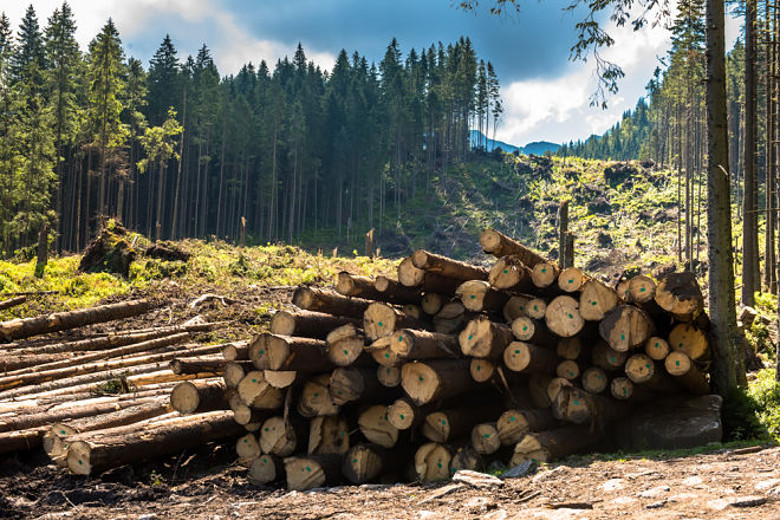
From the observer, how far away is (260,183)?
2247 inches

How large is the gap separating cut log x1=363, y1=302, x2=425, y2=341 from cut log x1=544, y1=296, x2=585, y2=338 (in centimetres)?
177

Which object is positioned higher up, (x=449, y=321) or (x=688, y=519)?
(x=449, y=321)

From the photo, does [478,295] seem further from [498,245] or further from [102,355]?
[102,355]

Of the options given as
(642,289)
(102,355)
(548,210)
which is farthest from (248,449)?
(548,210)

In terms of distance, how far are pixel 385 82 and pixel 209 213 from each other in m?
31.6

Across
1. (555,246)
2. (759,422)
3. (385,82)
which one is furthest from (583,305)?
(385,82)

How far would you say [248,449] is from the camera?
6.80m

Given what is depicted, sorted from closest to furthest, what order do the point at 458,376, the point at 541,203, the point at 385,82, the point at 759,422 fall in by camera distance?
the point at 458,376 < the point at 759,422 < the point at 541,203 < the point at 385,82

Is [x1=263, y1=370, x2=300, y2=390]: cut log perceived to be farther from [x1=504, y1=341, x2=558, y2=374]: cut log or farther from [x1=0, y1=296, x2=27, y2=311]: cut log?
[x1=0, y1=296, x2=27, y2=311]: cut log

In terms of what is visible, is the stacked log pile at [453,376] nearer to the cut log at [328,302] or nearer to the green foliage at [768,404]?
the cut log at [328,302]

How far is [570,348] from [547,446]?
1.52m

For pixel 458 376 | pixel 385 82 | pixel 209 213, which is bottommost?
pixel 458 376

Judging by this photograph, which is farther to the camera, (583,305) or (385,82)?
(385,82)

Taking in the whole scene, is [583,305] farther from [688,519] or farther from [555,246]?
[555,246]
